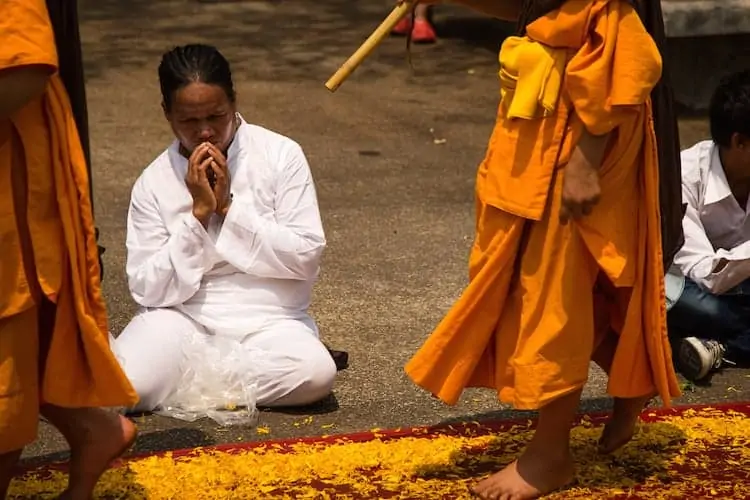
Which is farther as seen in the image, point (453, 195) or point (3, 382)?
point (453, 195)

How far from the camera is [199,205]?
159 inches

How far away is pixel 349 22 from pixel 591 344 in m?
7.41

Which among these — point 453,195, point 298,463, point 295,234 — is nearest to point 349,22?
point 453,195

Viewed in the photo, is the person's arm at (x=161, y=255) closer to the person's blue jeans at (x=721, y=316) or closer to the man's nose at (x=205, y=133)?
the man's nose at (x=205, y=133)

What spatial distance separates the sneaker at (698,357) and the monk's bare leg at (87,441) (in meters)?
1.89

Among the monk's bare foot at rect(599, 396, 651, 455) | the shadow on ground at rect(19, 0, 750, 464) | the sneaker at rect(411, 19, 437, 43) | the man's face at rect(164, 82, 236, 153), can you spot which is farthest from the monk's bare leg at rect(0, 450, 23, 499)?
the sneaker at rect(411, 19, 437, 43)

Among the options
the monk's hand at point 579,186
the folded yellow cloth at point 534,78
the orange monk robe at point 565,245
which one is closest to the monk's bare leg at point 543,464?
the orange monk robe at point 565,245

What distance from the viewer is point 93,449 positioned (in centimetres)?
320

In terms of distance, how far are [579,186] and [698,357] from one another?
1292mm

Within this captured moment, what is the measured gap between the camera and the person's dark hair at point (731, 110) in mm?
4273

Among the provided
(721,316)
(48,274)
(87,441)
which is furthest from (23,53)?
(721,316)

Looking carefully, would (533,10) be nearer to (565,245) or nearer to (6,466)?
(565,245)

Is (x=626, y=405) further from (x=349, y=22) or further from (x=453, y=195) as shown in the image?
(x=349, y=22)

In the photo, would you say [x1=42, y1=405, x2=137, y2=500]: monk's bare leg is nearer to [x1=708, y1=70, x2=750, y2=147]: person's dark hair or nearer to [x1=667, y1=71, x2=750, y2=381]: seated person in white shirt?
[x1=667, y1=71, x2=750, y2=381]: seated person in white shirt
